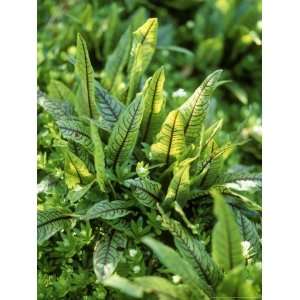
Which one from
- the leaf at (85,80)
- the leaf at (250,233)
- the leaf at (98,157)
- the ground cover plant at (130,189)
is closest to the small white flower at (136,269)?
the ground cover plant at (130,189)

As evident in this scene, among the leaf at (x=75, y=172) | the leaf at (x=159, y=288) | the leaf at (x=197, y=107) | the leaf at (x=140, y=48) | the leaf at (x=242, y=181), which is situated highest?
the leaf at (x=140, y=48)

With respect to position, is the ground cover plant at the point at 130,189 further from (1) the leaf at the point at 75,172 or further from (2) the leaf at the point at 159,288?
(2) the leaf at the point at 159,288

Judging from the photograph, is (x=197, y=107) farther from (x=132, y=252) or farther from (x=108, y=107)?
(x=132, y=252)

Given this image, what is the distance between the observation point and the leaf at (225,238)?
183cm

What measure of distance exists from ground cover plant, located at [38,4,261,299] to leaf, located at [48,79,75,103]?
0.40 feet

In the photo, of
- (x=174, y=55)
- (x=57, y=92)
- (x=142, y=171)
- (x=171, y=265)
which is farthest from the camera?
(x=174, y=55)

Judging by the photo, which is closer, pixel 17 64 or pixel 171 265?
pixel 171 265

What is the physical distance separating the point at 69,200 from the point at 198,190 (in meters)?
0.51

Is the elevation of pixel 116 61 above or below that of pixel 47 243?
above

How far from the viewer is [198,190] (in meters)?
2.51

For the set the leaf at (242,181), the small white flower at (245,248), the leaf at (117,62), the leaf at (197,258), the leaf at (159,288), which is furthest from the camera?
the leaf at (117,62)
